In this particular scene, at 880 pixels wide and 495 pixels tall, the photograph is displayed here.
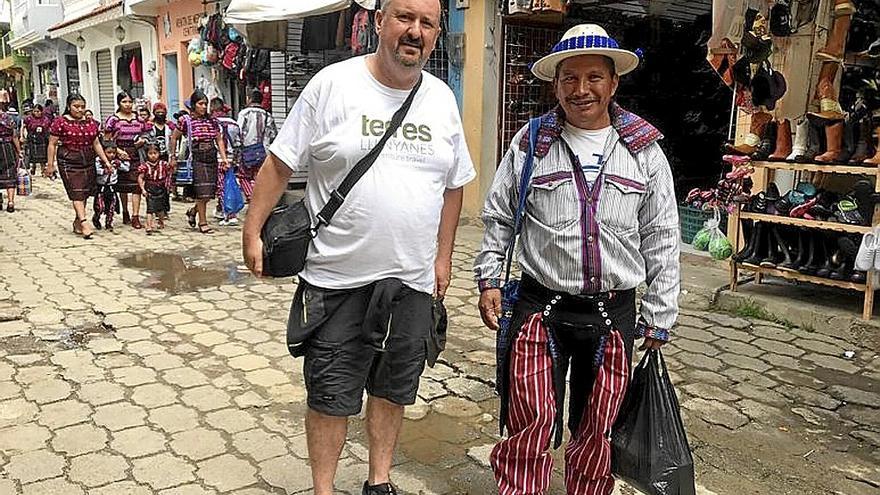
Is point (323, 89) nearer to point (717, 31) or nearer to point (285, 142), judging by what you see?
point (285, 142)

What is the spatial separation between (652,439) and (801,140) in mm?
3618

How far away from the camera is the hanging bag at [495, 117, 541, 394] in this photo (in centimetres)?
249

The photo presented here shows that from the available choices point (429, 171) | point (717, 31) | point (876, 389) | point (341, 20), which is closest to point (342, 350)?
point (429, 171)

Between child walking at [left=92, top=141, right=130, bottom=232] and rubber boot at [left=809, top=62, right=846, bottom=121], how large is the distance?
718 centimetres

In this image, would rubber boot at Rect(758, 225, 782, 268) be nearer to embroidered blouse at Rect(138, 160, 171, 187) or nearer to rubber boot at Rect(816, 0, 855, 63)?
rubber boot at Rect(816, 0, 855, 63)

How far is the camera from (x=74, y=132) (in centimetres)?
811

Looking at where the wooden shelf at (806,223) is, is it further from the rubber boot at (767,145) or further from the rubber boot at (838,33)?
the rubber boot at (838,33)

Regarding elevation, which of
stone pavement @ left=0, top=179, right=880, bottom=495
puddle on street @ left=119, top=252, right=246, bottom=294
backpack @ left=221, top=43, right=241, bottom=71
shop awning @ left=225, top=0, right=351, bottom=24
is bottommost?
stone pavement @ left=0, top=179, right=880, bottom=495

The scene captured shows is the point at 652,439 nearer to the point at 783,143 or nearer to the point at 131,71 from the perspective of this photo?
the point at 783,143

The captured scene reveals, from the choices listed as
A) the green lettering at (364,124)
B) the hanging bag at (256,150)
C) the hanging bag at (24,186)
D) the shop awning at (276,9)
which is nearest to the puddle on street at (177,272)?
the hanging bag at (256,150)

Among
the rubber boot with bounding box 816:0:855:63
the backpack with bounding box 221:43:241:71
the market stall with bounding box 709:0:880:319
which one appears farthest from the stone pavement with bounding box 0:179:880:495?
the backpack with bounding box 221:43:241:71

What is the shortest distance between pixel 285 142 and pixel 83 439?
1.90 metres

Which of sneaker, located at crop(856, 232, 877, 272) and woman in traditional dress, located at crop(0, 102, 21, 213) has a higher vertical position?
woman in traditional dress, located at crop(0, 102, 21, 213)

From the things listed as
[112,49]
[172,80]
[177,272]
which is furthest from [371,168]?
[112,49]
